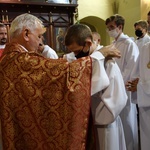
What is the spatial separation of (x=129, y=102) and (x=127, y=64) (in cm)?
68

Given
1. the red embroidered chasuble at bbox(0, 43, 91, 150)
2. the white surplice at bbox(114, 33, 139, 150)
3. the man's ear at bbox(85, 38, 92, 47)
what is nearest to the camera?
the red embroidered chasuble at bbox(0, 43, 91, 150)

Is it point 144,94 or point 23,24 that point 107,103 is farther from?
point 144,94

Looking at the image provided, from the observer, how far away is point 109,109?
1.97 meters

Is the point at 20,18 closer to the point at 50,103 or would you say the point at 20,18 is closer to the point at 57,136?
the point at 50,103

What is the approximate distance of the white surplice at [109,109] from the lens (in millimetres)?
1989

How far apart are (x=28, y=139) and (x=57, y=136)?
23cm

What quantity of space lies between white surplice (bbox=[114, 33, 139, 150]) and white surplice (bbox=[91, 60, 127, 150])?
1.18m

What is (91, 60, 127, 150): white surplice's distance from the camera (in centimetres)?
199

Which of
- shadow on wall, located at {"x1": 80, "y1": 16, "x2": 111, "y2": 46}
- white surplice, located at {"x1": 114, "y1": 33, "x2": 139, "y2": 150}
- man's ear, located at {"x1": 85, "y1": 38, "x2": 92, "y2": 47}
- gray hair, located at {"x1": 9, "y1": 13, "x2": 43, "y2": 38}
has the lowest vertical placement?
white surplice, located at {"x1": 114, "y1": 33, "x2": 139, "y2": 150}

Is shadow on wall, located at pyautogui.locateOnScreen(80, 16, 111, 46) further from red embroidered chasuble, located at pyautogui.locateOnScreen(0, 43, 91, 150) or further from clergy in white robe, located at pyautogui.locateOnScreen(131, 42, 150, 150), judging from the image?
red embroidered chasuble, located at pyautogui.locateOnScreen(0, 43, 91, 150)

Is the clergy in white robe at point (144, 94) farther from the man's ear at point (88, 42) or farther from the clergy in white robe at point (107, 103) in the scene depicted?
the man's ear at point (88, 42)

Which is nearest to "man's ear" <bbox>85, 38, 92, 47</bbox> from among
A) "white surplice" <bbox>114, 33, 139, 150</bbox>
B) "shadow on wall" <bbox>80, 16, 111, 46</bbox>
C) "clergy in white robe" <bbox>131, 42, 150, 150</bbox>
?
"clergy in white robe" <bbox>131, 42, 150, 150</bbox>

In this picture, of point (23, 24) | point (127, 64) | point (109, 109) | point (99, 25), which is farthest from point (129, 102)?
point (99, 25)

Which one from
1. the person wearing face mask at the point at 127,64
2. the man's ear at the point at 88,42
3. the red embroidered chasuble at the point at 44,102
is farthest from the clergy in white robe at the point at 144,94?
the red embroidered chasuble at the point at 44,102
